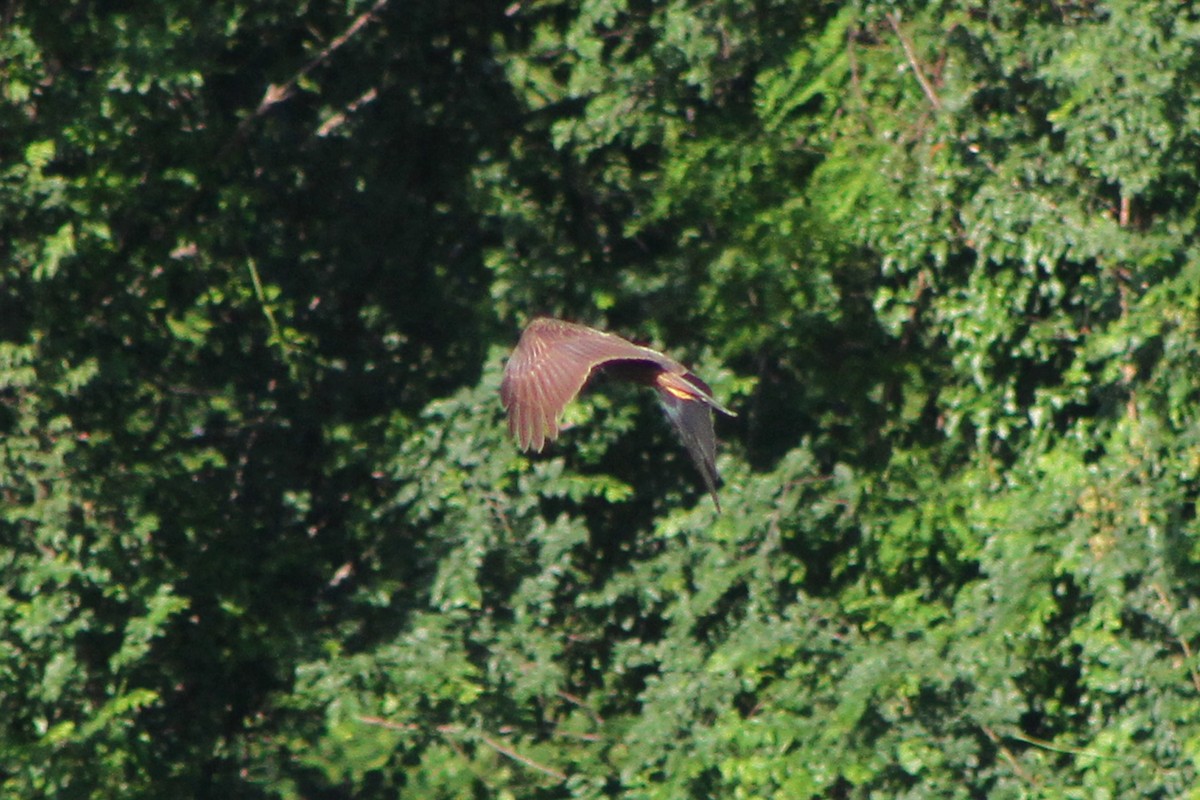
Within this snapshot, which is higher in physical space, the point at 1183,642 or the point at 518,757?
the point at 518,757

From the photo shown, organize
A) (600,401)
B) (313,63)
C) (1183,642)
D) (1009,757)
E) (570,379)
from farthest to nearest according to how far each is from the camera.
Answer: (313,63) < (600,401) < (1009,757) < (1183,642) < (570,379)

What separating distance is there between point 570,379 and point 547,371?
0.29 ft

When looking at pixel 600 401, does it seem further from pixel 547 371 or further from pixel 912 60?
pixel 547 371

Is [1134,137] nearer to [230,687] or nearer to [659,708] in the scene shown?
[659,708]

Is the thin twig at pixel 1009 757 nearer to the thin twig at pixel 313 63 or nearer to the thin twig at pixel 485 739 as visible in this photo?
the thin twig at pixel 485 739

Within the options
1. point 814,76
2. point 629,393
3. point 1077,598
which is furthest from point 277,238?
point 1077,598

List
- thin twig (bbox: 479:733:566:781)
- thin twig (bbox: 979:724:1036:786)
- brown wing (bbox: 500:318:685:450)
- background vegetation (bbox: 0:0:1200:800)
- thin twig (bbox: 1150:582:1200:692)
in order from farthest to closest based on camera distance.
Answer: thin twig (bbox: 479:733:566:781) → thin twig (bbox: 979:724:1036:786) → background vegetation (bbox: 0:0:1200:800) → thin twig (bbox: 1150:582:1200:692) → brown wing (bbox: 500:318:685:450)

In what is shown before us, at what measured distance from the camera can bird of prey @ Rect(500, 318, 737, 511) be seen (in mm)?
4016

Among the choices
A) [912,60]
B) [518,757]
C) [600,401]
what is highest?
[912,60]

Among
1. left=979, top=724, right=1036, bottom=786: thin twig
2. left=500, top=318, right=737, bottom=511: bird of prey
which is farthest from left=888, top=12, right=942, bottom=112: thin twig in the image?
left=979, top=724, right=1036, bottom=786: thin twig

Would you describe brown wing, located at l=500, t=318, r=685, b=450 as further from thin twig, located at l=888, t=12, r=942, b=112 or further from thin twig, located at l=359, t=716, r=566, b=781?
thin twig, located at l=359, t=716, r=566, b=781

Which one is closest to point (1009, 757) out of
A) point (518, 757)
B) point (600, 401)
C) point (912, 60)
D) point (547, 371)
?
point (518, 757)

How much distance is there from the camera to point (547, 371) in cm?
423

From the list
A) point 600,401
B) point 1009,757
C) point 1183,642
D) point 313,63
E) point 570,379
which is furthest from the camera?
point 313,63
